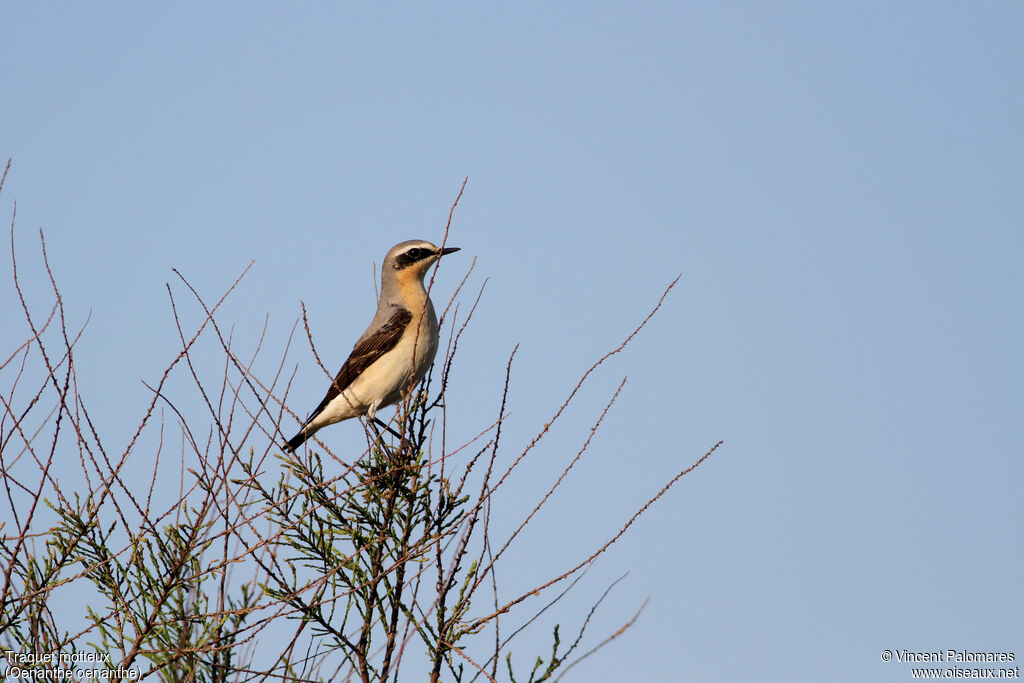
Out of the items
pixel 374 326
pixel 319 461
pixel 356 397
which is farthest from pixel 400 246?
pixel 319 461

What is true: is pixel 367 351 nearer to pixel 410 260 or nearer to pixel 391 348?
pixel 391 348

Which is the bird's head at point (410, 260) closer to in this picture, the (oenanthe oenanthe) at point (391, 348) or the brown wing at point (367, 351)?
the (oenanthe oenanthe) at point (391, 348)

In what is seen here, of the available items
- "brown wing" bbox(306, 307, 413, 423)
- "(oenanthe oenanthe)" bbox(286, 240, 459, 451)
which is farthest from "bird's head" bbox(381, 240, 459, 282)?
"brown wing" bbox(306, 307, 413, 423)

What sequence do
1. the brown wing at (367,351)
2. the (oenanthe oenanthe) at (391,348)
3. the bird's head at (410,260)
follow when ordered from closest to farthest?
1. the (oenanthe oenanthe) at (391,348)
2. the brown wing at (367,351)
3. the bird's head at (410,260)

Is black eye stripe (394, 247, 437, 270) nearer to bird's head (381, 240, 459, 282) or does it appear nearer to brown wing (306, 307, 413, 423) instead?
bird's head (381, 240, 459, 282)

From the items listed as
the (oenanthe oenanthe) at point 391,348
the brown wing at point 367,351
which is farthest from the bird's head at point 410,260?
the brown wing at point 367,351

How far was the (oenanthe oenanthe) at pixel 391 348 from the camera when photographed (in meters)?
10.1

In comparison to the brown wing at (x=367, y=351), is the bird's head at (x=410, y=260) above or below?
above

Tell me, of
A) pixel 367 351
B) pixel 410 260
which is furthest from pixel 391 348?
pixel 410 260

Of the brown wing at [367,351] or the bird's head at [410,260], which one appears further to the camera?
the bird's head at [410,260]

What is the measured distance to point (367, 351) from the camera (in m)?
10.5

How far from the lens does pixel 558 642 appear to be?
6293 millimetres

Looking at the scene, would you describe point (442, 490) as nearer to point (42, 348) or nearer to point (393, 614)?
point (393, 614)

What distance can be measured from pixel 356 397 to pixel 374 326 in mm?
832
